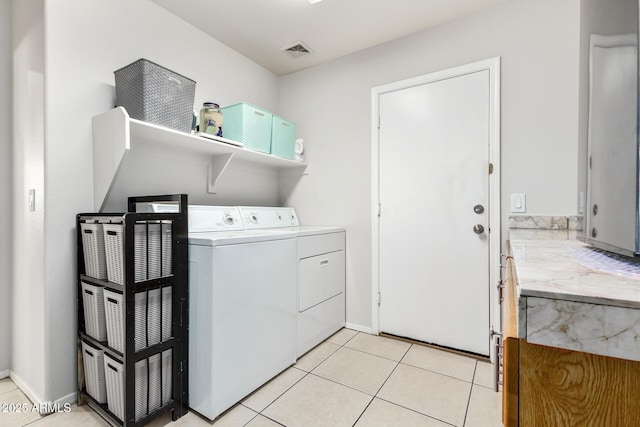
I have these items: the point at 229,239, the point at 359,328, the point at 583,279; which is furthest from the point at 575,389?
the point at 359,328

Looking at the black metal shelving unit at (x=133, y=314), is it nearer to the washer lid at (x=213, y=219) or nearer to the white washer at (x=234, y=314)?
the white washer at (x=234, y=314)

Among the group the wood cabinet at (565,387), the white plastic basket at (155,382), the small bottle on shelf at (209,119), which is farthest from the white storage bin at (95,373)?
the wood cabinet at (565,387)

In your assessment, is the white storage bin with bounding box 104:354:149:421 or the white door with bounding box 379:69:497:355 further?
the white door with bounding box 379:69:497:355

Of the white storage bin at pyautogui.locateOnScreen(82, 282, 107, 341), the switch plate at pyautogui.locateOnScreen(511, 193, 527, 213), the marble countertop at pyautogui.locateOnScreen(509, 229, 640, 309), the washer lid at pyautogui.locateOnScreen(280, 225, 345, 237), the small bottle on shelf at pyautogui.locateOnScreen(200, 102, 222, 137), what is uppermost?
the small bottle on shelf at pyautogui.locateOnScreen(200, 102, 222, 137)

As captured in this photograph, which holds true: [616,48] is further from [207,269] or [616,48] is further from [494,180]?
[207,269]

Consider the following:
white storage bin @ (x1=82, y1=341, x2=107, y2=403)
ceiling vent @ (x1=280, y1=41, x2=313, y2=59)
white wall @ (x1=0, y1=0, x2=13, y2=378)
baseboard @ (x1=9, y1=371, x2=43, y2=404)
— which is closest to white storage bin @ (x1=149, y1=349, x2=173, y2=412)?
white storage bin @ (x1=82, y1=341, x2=107, y2=403)

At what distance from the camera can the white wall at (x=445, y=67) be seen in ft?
5.99

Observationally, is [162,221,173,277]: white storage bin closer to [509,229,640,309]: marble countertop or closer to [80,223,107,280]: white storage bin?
[80,223,107,280]: white storage bin

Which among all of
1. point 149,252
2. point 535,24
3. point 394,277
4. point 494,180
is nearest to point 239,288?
point 149,252

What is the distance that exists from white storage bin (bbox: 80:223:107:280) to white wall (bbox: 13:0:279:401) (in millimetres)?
114

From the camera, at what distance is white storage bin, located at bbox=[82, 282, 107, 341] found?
1.45 metres

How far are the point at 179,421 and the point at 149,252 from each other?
873 mm

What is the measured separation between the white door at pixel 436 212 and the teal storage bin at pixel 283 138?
0.84 meters

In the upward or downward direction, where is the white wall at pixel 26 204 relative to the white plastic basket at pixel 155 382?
upward
